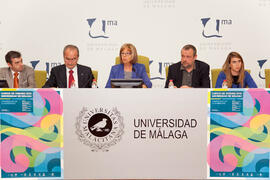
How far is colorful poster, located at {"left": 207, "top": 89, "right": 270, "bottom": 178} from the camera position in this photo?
1.87 m

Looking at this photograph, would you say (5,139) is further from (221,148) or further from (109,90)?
(221,148)

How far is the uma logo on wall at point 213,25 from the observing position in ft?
13.5

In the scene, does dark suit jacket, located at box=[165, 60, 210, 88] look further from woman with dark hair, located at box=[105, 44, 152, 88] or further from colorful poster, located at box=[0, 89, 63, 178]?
colorful poster, located at box=[0, 89, 63, 178]

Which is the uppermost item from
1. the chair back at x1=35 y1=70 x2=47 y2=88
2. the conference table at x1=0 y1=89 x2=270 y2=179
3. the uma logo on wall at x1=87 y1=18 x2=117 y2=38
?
the uma logo on wall at x1=87 y1=18 x2=117 y2=38

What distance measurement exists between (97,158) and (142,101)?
0.51m

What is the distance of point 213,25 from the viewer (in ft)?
13.6

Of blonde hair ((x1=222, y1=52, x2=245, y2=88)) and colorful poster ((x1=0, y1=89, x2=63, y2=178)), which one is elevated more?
blonde hair ((x1=222, y1=52, x2=245, y2=88))

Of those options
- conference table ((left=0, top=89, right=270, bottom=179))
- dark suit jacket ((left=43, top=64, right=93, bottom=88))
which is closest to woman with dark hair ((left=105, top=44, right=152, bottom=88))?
dark suit jacket ((left=43, top=64, right=93, bottom=88))

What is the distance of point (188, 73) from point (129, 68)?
0.73m

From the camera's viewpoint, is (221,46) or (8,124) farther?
(221,46)

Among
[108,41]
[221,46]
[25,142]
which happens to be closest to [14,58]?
[108,41]

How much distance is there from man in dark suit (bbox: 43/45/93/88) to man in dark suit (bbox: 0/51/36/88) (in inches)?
13.3

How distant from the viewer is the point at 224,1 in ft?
13.5

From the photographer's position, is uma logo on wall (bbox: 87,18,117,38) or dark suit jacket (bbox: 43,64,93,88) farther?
uma logo on wall (bbox: 87,18,117,38)
